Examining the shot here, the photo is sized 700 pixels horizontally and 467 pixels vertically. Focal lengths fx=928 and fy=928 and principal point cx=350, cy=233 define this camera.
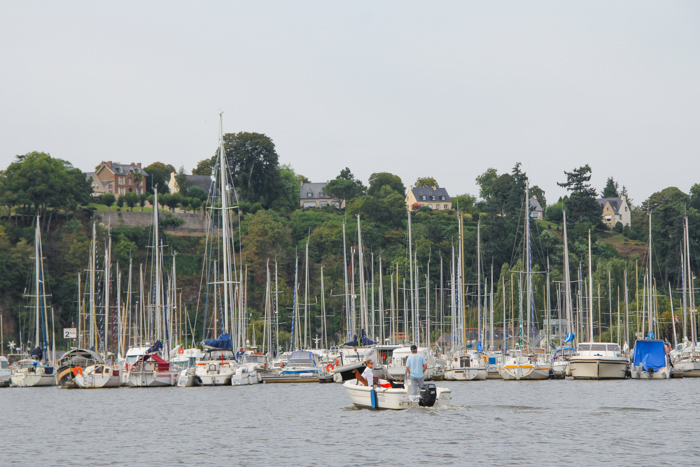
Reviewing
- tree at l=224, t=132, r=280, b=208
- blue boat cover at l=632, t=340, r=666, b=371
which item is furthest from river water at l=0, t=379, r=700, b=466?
tree at l=224, t=132, r=280, b=208

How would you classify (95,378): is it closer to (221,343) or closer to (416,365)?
(221,343)

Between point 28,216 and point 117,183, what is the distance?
1593 inches

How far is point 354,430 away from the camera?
105 ft

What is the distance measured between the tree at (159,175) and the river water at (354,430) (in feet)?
417

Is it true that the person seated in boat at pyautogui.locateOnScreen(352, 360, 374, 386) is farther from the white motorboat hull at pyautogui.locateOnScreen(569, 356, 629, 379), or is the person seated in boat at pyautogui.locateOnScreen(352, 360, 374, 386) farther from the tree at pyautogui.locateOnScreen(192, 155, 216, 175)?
the tree at pyautogui.locateOnScreen(192, 155, 216, 175)

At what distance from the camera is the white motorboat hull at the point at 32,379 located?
219 feet

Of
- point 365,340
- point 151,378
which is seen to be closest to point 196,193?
point 365,340

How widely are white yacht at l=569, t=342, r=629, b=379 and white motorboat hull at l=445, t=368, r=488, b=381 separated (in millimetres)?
6758

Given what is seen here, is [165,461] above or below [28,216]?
below

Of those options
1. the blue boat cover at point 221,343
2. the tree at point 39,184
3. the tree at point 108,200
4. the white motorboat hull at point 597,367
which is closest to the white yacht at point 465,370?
the white motorboat hull at point 597,367

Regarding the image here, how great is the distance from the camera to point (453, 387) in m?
56.1

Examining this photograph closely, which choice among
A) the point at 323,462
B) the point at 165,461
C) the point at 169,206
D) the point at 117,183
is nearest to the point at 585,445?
the point at 323,462

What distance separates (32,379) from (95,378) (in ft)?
29.9

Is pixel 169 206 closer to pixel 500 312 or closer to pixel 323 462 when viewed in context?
pixel 500 312
